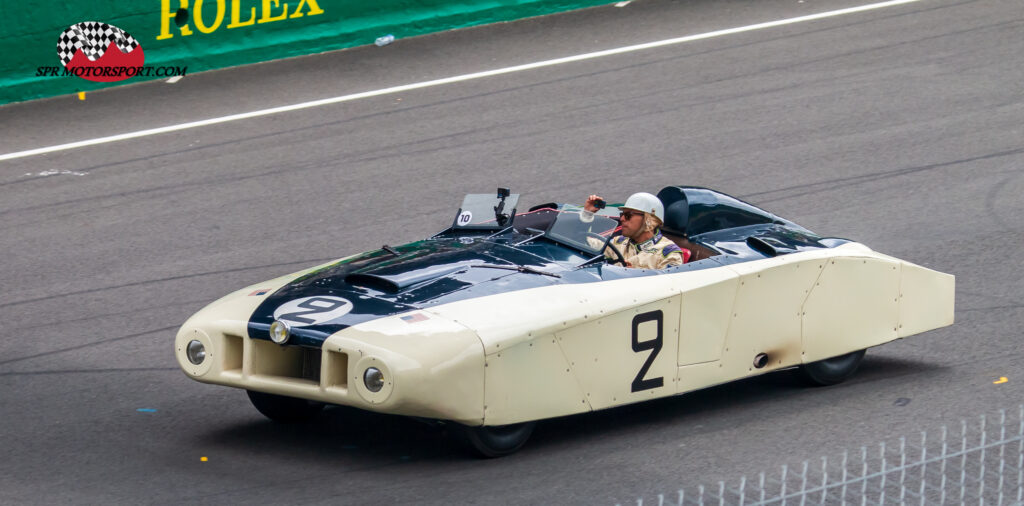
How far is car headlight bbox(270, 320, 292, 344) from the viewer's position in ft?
22.2

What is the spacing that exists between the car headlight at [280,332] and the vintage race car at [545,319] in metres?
0.01

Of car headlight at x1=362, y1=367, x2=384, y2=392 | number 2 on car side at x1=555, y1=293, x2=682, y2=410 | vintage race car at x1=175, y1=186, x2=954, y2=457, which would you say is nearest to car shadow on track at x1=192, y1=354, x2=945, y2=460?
vintage race car at x1=175, y1=186, x2=954, y2=457

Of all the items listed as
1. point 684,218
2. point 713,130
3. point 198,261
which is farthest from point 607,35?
point 684,218

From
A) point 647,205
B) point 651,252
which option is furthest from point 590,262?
point 647,205

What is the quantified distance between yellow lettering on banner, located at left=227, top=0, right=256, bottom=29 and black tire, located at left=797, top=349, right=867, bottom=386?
8804mm

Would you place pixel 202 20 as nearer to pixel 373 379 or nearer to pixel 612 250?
pixel 612 250

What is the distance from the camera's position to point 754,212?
862cm

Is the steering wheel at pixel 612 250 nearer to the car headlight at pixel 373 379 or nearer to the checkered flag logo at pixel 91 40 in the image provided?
the car headlight at pixel 373 379

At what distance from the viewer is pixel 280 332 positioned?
6785 mm

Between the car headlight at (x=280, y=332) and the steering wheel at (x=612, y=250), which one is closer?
the car headlight at (x=280, y=332)

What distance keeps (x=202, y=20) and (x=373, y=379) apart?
365 inches

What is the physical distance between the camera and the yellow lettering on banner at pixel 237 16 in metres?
15.0

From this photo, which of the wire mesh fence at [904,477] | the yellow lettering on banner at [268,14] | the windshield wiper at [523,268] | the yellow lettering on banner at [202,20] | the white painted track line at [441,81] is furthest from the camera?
the yellow lettering on banner at [268,14]

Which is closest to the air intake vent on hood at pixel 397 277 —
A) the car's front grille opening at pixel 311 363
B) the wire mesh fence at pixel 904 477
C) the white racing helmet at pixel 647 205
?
the car's front grille opening at pixel 311 363
